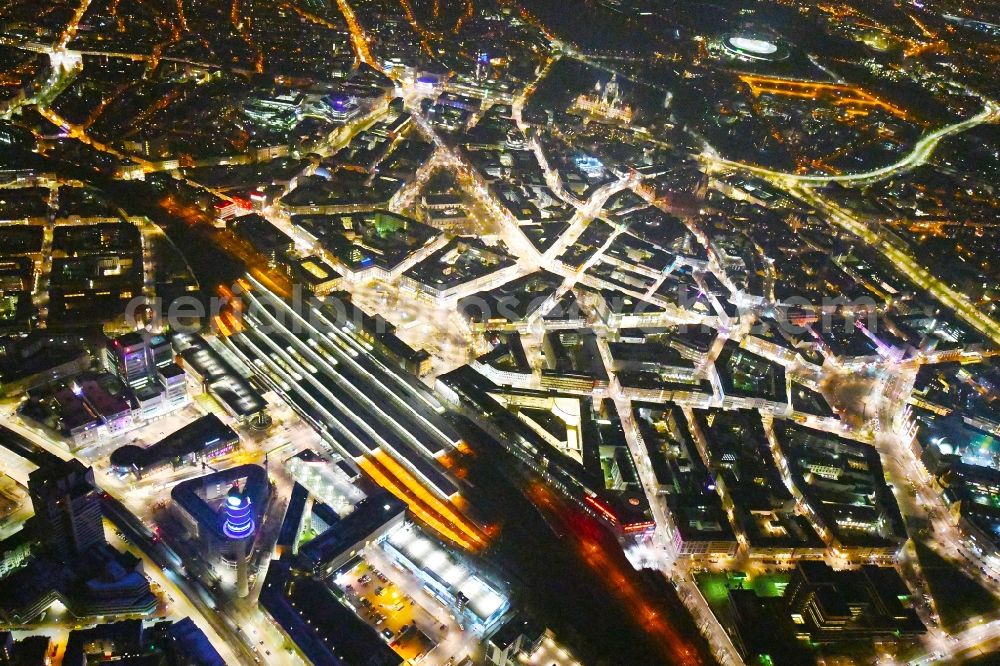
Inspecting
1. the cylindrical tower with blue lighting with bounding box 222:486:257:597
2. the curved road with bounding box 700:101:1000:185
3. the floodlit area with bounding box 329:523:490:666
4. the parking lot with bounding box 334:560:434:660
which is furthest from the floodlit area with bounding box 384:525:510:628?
the curved road with bounding box 700:101:1000:185

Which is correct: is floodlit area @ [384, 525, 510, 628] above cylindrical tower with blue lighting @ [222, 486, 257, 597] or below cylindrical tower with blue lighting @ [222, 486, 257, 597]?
above

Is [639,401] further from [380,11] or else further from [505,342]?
[380,11]

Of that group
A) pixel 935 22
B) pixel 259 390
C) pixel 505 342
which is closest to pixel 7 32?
pixel 259 390

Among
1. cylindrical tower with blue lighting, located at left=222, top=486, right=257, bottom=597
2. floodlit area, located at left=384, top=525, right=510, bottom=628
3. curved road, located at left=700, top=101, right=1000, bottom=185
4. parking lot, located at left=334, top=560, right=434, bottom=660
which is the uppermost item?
curved road, located at left=700, top=101, right=1000, bottom=185

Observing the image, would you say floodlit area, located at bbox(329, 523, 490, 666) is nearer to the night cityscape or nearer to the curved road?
the night cityscape

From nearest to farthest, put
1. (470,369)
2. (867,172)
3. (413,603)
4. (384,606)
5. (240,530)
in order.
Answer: (384,606), (413,603), (240,530), (470,369), (867,172)

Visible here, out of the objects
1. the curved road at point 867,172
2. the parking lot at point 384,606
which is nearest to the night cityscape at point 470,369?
the parking lot at point 384,606

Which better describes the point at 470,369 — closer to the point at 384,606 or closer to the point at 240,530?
the point at 384,606

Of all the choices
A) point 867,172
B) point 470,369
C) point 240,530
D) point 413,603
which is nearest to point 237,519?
point 240,530
